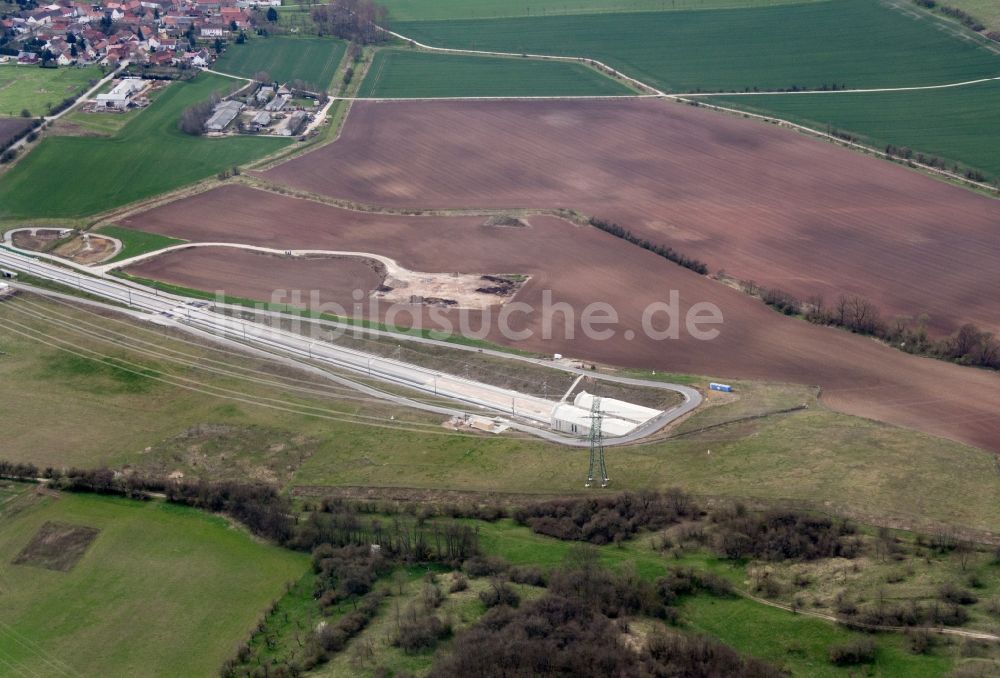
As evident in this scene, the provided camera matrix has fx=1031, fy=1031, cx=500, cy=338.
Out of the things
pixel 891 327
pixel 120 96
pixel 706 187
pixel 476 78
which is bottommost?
pixel 891 327

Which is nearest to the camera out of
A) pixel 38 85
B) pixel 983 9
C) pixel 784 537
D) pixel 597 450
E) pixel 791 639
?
pixel 791 639

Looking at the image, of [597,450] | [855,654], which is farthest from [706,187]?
[855,654]

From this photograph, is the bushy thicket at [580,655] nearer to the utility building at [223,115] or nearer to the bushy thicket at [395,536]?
the bushy thicket at [395,536]

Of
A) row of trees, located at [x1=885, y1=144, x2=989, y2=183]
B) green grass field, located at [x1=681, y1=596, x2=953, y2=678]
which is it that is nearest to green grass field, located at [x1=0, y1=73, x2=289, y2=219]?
row of trees, located at [x1=885, y1=144, x2=989, y2=183]

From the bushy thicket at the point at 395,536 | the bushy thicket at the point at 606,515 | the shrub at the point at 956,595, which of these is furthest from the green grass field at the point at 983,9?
the bushy thicket at the point at 395,536

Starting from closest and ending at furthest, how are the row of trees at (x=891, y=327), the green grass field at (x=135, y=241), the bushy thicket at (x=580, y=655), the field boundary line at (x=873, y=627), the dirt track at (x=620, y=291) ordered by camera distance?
the bushy thicket at (x=580, y=655) → the field boundary line at (x=873, y=627) → the dirt track at (x=620, y=291) → the row of trees at (x=891, y=327) → the green grass field at (x=135, y=241)

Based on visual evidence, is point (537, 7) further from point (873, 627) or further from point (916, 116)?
point (873, 627)
